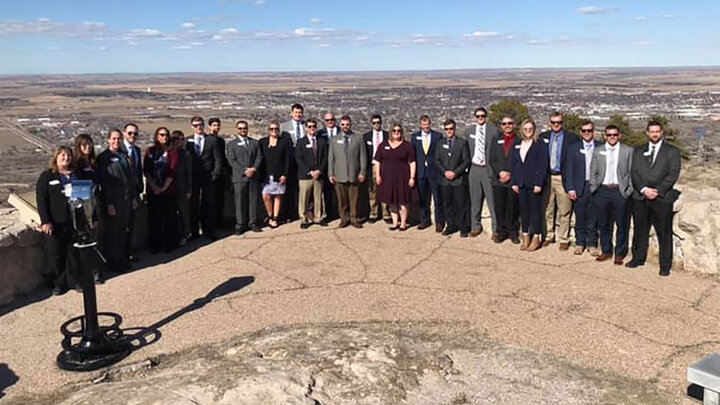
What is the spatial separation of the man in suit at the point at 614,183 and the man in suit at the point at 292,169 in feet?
14.2

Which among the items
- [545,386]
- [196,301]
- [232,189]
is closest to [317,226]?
[232,189]

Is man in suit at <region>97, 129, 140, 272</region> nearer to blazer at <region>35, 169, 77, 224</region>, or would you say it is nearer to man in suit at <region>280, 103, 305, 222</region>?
blazer at <region>35, 169, 77, 224</region>

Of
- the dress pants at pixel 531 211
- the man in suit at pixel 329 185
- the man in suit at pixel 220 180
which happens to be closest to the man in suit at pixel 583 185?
the dress pants at pixel 531 211

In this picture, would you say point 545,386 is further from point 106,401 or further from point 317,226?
point 317,226

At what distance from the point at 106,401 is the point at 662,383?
4.23m

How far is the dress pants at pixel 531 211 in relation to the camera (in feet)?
29.0

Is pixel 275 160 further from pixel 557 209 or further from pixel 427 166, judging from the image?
pixel 557 209

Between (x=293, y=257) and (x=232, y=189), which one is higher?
(x=232, y=189)

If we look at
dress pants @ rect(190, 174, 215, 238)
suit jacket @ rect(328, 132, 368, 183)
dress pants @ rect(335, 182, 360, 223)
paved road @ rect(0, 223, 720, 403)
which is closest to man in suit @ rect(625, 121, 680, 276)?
paved road @ rect(0, 223, 720, 403)

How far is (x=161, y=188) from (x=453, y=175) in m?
3.97

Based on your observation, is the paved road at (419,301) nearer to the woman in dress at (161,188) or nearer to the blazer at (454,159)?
the woman in dress at (161,188)

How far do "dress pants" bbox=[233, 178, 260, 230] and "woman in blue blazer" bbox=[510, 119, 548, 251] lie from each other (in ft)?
12.2

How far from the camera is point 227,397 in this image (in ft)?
15.6

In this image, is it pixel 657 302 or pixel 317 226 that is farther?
pixel 317 226
